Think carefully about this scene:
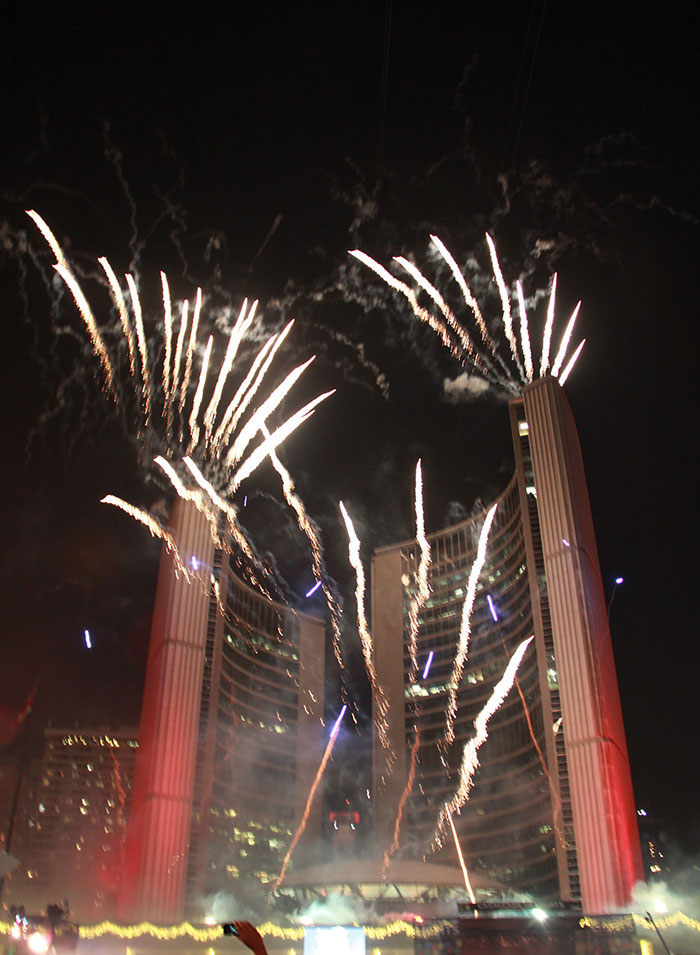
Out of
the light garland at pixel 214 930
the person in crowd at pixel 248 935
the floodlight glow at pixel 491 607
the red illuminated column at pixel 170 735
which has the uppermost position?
the floodlight glow at pixel 491 607

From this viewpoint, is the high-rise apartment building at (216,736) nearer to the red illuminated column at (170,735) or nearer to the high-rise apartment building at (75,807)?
the red illuminated column at (170,735)

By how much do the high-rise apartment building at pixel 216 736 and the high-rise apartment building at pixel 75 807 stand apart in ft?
Answer: 72.8

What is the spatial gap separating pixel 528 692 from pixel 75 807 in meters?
125

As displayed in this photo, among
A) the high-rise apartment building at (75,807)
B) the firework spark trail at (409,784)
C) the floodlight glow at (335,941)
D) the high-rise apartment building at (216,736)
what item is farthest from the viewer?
the high-rise apartment building at (75,807)

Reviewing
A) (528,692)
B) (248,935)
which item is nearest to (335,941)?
(248,935)

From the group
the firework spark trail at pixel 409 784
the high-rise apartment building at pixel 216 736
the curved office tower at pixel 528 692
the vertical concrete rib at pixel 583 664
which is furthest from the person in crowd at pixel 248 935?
the firework spark trail at pixel 409 784

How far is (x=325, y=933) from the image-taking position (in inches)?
767

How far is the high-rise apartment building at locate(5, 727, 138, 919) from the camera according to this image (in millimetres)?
119438

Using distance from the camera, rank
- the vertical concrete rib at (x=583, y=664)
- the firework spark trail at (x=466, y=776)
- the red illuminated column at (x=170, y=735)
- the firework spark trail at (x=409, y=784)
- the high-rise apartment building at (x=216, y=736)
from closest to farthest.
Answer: the vertical concrete rib at (x=583, y=664)
the red illuminated column at (x=170, y=735)
the high-rise apartment building at (x=216, y=736)
the firework spark trail at (x=466, y=776)
the firework spark trail at (x=409, y=784)

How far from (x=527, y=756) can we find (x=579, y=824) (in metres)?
27.5

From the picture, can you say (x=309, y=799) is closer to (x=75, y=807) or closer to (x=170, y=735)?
(x=170, y=735)

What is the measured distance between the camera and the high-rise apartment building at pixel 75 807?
392ft

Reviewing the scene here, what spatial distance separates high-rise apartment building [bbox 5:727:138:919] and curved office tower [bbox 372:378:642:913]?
44388 mm

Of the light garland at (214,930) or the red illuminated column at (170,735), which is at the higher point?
the red illuminated column at (170,735)
